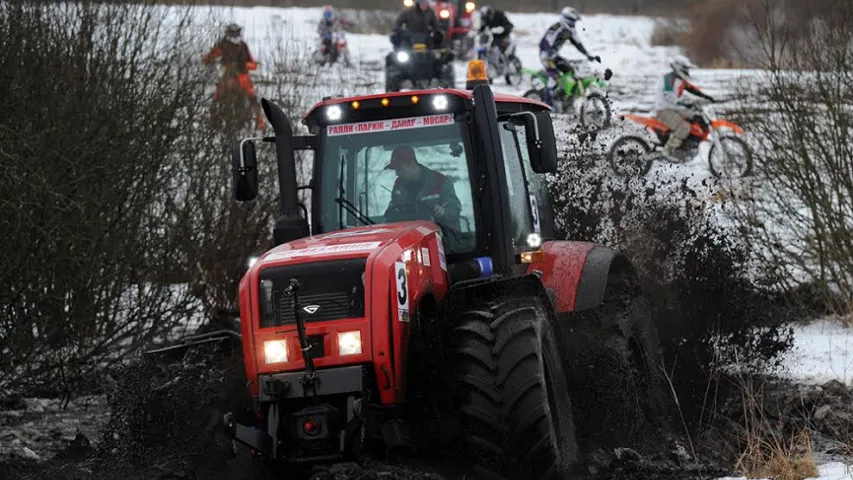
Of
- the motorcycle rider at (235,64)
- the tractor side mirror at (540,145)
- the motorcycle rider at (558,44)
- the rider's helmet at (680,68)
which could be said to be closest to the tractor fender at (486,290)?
the tractor side mirror at (540,145)

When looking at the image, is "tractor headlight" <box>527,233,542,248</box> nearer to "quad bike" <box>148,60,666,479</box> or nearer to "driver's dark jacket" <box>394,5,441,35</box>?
"quad bike" <box>148,60,666,479</box>

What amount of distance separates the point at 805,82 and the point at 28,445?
8.50 metres

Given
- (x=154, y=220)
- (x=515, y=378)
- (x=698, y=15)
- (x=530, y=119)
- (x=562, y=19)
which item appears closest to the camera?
(x=515, y=378)

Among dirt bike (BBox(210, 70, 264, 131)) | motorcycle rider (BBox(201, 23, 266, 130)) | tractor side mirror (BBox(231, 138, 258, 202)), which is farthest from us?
motorcycle rider (BBox(201, 23, 266, 130))

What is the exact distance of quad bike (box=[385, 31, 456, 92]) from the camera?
25578 millimetres

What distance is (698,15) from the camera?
3222cm

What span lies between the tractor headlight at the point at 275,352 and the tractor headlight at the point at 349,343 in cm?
32

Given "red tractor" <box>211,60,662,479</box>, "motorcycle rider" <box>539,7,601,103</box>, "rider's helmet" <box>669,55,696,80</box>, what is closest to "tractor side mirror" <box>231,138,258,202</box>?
"red tractor" <box>211,60,662,479</box>

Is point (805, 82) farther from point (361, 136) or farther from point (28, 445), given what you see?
point (28, 445)

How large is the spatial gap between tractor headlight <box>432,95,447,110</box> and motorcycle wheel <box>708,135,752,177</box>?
8.03 meters

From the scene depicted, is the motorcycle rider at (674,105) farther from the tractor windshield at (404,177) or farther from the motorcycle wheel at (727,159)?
the tractor windshield at (404,177)

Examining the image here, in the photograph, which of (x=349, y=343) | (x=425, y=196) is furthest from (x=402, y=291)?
(x=425, y=196)

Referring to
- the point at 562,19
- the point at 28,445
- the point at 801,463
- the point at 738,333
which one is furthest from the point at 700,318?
the point at 562,19

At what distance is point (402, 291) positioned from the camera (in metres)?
7.26
